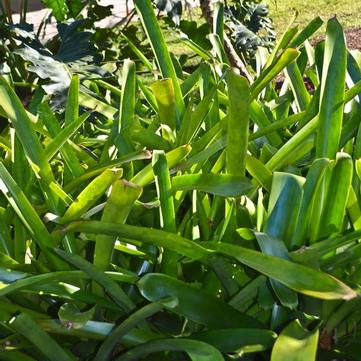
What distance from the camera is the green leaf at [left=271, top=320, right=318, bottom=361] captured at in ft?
2.59

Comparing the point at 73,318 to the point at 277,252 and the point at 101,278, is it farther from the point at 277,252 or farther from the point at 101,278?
the point at 277,252

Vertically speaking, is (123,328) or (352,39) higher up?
(123,328)

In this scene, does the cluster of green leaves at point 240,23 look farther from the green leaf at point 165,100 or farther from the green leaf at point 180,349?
the green leaf at point 180,349

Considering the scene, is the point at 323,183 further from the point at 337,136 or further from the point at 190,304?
the point at 190,304

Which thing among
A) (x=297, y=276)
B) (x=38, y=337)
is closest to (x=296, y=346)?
(x=297, y=276)

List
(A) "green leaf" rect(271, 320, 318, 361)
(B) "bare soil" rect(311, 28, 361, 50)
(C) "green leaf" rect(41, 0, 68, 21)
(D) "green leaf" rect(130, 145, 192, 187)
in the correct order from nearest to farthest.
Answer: (A) "green leaf" rect(271, 320, 318, 361) → (D) "green leaf" rect(130, 145, 192, 187) → (C) "green leaf" rect(41, 0, 68, 21) → (B) "bare soil" rect(311, 28, 361, 50)

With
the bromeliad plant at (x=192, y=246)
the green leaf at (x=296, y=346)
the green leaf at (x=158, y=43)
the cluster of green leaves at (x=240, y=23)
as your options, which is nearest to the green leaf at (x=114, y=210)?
the bromeliad plant at (x=192, y=246)

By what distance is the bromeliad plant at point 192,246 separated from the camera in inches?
34.9

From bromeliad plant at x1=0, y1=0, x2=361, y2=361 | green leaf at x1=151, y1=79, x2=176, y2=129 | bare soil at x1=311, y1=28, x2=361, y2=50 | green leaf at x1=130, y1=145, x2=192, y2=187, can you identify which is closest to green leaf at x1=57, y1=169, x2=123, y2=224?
bromeliad plant at x1=0, y1=0, x2=361, y2=361

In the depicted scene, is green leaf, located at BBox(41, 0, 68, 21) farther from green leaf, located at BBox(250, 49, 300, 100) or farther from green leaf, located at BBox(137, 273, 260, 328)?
green leaf, located at BBox(137, 273, 260, 328)

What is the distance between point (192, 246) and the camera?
2.98 feet

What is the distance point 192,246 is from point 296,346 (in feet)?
0.61

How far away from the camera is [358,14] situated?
6746 millimetres

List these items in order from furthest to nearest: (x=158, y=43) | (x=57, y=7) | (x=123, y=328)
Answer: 1. (x=57, y=7)
2. (x=158, y=43)
3. (x=123, y=328)
